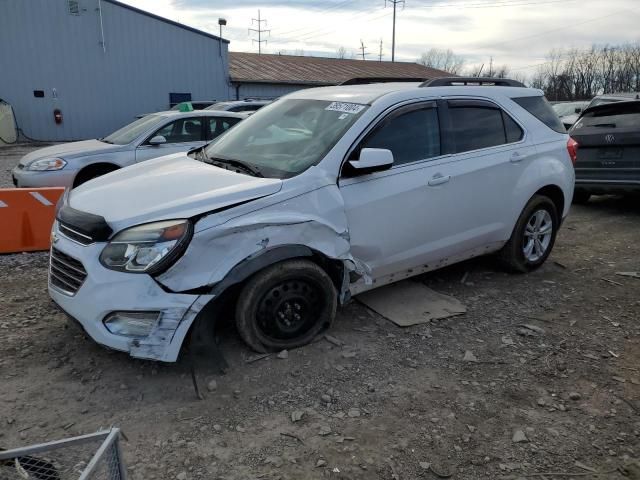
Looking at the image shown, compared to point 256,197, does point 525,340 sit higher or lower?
lower

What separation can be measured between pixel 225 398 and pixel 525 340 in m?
2.24

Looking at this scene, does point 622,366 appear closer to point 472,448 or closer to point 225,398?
point 472,448

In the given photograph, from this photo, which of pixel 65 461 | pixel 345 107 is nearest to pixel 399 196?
pixel 345 107

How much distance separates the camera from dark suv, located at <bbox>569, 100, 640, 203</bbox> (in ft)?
23.2

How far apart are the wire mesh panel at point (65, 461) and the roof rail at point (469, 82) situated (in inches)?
142

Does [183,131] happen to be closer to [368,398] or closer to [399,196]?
[399,196]

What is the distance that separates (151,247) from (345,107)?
1.86 metres

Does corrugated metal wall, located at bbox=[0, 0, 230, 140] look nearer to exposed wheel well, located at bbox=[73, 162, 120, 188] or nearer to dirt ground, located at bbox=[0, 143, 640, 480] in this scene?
exposed wheel well, located at bbox=[73, 162, 120, 188]

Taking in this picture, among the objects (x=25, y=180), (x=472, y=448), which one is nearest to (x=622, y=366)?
(x=472, y=448)

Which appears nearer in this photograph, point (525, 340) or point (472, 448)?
point (472, 448)

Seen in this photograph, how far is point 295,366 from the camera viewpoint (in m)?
3.37

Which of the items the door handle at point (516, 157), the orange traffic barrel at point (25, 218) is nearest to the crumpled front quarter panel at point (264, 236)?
the door handle at point (516, 157)

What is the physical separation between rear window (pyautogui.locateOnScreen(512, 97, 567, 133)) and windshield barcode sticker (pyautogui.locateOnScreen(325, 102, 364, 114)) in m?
1.87

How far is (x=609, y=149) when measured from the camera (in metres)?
7.31
